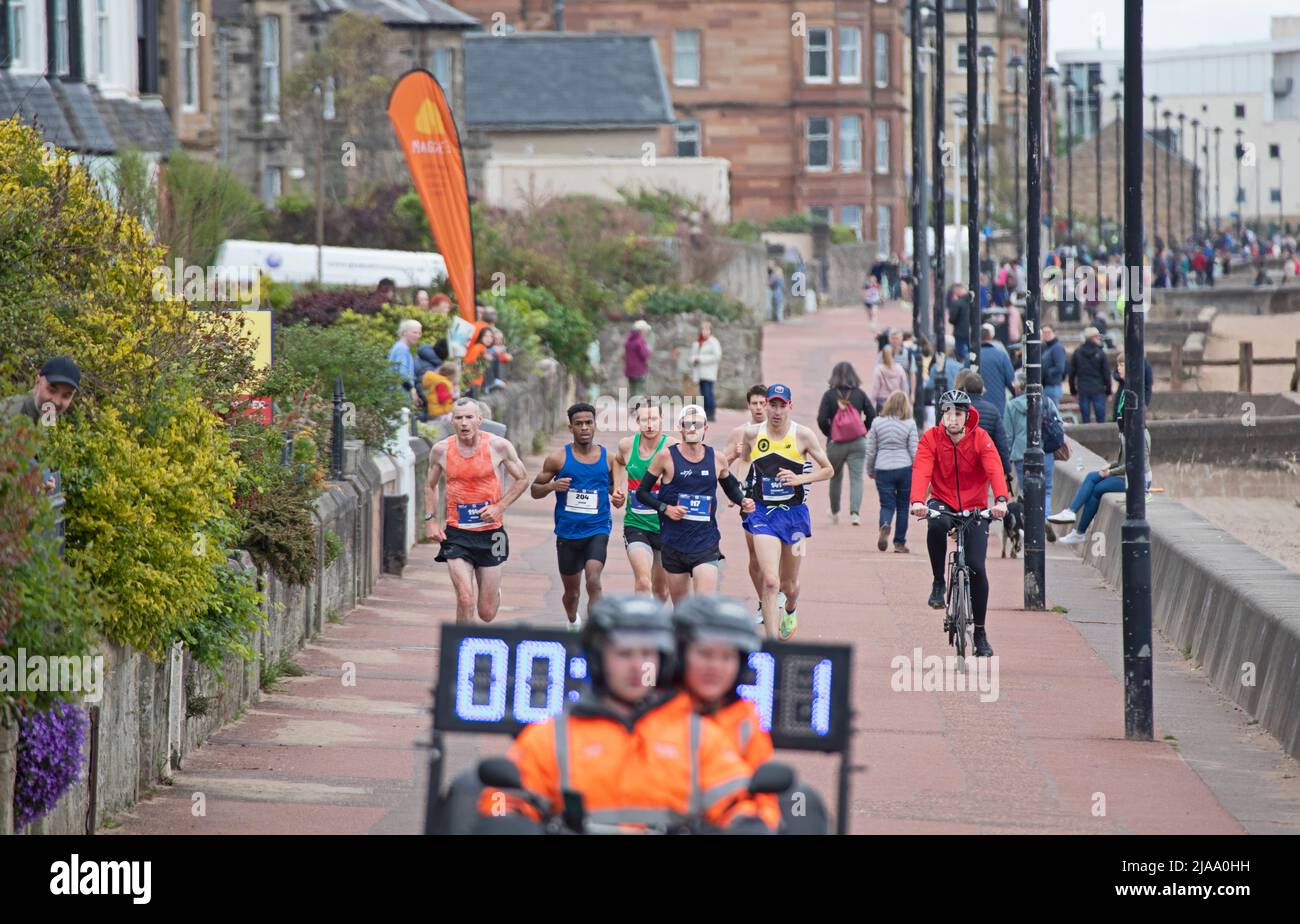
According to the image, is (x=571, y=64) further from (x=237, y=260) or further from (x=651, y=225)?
(x=237, y=260)

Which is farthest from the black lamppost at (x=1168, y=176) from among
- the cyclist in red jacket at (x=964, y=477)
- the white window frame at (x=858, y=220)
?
the cyclist in red jacket at (x=964, y=477)

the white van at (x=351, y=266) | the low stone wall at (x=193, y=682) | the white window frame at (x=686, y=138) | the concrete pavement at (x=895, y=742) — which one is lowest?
the concrete pavement at (x=895, y=742)

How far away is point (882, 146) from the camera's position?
78.1 metres

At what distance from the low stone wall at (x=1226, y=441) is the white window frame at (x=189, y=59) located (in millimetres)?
18132

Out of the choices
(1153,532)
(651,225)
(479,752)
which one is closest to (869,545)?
(1153,532)

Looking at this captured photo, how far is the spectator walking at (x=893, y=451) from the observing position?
2142 centimetres

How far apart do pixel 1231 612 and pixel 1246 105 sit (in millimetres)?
164073

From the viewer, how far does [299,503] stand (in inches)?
596

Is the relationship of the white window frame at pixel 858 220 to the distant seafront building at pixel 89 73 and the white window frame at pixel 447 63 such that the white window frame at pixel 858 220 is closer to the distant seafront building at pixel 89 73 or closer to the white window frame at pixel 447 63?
the white window frame at pixel 447 63

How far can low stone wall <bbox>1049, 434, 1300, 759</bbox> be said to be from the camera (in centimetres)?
1300

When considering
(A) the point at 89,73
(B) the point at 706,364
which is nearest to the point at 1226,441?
(B) the point at 706,364

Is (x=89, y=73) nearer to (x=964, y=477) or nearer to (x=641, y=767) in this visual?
(x=964, y=477)
